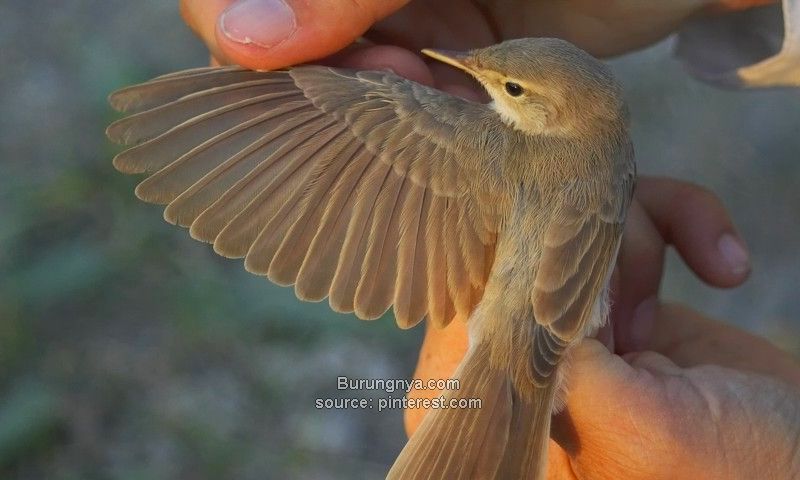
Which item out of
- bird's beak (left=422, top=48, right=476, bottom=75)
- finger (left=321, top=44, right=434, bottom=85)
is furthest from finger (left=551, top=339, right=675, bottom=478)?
finger (left=321, top=44, right=434, bottom=85)

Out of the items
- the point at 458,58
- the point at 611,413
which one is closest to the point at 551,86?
the point at 458,58

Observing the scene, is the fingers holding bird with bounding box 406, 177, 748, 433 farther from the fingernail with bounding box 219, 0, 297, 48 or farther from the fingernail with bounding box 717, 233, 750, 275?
the fingernail with bounding box 219, 0, 297, 48

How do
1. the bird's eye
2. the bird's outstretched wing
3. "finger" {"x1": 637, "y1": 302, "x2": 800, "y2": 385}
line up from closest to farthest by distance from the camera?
the bird's outstretched wing, the bird's eye, "finger" {"x1": 637, "y1": 302, "x2": 800, "y2": 385}

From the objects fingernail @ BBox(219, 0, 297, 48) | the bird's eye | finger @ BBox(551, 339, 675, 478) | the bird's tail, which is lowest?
the bird's tail

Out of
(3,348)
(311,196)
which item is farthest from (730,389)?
(3,348)

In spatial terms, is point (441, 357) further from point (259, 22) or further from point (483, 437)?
point (259, 22)
